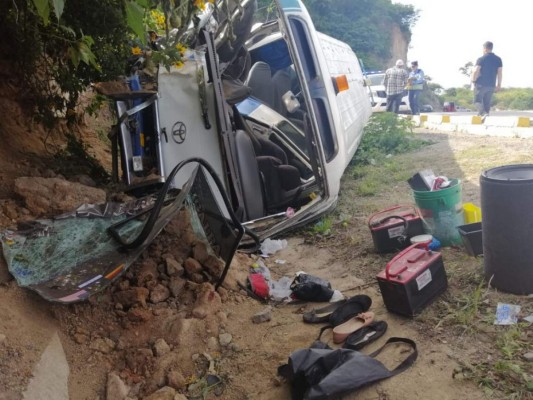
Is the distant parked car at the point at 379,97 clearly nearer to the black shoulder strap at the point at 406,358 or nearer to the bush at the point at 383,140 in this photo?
the bush at the point at 383,140

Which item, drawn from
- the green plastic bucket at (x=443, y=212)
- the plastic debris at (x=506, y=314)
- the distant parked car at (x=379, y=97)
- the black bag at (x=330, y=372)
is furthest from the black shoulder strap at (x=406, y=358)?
the distant parked car at (x=379, y=97)

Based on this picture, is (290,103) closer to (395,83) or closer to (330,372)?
(330,372)

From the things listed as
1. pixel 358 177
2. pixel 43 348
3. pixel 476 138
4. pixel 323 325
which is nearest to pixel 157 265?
pixel 43 348

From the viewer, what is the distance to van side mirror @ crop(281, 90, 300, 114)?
588 centimetres

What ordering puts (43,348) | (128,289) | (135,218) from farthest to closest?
(135,218)
(128,289)
(43,348)

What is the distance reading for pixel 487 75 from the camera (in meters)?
8.62

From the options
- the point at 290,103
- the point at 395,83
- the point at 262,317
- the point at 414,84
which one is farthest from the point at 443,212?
the point at 414,84

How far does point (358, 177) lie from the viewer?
20.5ft

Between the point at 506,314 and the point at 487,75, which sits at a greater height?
the point at 487,75

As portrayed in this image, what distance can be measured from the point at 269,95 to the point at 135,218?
3.59m

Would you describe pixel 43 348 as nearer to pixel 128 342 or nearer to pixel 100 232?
pixel 128 342

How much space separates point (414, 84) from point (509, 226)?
1106 centimetres

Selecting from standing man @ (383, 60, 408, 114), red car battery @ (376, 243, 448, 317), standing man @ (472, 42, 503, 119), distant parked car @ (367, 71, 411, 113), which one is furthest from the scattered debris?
distant parked car @ (367, 71, 411, 113)

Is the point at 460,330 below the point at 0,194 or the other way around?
below
